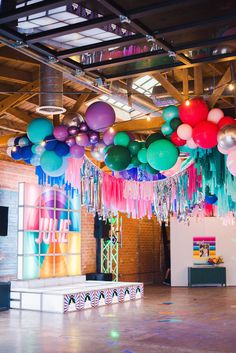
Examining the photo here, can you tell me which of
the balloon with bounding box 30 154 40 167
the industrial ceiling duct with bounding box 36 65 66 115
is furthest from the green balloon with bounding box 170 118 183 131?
the balloon with bounding box 30 154 40 167

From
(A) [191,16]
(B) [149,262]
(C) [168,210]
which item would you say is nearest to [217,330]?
(C) [168,210]

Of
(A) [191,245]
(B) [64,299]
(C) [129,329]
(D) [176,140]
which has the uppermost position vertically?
(D) [176,140]

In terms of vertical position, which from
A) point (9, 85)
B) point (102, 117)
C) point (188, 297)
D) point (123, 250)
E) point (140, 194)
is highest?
point (9, 85)

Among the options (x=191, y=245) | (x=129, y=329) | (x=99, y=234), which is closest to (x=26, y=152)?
(x=129, y=329)

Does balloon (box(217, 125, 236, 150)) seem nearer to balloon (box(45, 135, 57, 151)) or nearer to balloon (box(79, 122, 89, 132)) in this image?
balloon (box(79, 122, 89, 132))

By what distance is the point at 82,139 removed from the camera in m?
6.30

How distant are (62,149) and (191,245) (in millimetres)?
10987

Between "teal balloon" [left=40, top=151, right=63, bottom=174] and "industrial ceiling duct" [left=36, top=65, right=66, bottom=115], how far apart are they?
0.58 metres

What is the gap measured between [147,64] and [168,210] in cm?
291

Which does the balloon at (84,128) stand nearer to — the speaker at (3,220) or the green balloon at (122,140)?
the green balloon at (122,140)

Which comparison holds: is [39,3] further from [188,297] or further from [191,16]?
[188,297]

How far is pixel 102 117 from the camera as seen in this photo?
20.0 feet

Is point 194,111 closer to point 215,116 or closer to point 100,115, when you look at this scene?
point 215,116

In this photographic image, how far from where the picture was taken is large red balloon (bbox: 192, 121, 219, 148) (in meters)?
5.48
